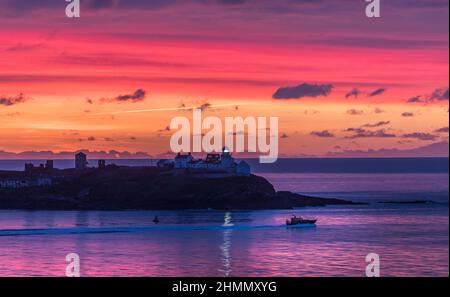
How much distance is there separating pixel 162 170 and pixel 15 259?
86.3m

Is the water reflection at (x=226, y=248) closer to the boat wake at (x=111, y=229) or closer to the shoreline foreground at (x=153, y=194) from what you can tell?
the boat wake at (x=111, y=229)

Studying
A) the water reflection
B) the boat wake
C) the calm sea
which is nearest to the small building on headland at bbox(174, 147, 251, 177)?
the calm sea

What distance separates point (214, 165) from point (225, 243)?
219 ft

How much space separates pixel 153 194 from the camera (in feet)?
436

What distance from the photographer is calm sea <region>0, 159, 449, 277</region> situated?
54.4 m

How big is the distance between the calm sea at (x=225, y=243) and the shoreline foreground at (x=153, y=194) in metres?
8.72

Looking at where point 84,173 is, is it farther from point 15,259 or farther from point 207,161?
point 15,259

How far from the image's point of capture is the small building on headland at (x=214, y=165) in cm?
13550

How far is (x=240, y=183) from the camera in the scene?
129m

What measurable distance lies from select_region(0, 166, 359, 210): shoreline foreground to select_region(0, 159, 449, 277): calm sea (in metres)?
8.72

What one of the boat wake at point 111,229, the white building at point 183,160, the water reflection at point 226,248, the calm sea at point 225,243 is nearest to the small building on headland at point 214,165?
the white building at point 183,160
